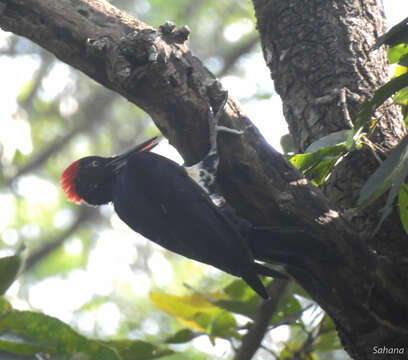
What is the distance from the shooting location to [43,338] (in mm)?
2412

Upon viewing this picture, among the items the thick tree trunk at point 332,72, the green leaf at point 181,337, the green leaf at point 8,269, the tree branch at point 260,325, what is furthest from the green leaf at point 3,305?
the thick tree trunk at point 332,72

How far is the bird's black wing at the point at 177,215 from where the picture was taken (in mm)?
2941

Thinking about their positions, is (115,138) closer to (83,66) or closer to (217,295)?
(217,295)

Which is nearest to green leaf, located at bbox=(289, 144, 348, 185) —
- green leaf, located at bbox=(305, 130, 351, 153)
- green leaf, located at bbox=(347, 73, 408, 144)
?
green leaf, located at bbox=(305, 130, 351, 153)

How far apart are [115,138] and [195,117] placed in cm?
620

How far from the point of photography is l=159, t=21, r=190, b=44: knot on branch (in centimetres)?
254

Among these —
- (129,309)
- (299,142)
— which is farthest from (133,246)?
(299,142)

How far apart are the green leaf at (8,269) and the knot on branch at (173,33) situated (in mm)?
1127

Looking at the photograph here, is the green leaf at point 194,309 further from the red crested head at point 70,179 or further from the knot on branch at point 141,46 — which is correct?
the knot on branch at point 141,46

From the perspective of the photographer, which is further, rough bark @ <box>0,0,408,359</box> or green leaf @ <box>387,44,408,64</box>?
green leaf @ <box>387,44,408,64</box>

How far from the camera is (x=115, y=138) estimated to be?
861cm

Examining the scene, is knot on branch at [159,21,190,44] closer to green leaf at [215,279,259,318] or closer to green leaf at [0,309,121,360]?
green leaf at [0,309,121,360]

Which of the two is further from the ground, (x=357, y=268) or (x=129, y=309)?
(x=129, y=309)

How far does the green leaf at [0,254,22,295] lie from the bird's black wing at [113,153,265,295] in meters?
0.98
